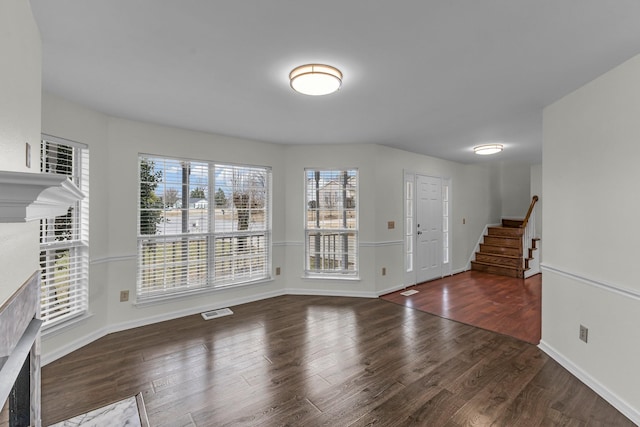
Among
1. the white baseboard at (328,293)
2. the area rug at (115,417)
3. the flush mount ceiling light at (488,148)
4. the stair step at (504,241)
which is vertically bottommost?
the area rug at (115,417)

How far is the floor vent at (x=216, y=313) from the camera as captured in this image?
364 cm

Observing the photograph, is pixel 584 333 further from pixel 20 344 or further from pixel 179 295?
pixel 179 295

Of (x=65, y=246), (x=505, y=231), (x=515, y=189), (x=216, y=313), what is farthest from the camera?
(x=515, y=189)

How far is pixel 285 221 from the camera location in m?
4.62

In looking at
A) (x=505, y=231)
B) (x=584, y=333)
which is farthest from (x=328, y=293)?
(x=505, y=231)

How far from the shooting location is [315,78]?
82.2 inches

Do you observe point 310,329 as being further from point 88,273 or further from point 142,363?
point 88,273

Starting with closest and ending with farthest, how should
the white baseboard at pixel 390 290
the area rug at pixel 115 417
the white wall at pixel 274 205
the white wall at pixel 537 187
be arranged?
1. the area rug at pixel 115 417
2. the white wall at pixel 274 205
3. the white baseboard at pixel 390 290
4. the white wall at pixel 537 187

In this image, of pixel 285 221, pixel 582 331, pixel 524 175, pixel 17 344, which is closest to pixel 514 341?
pixel 582 331

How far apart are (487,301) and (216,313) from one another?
3.82m

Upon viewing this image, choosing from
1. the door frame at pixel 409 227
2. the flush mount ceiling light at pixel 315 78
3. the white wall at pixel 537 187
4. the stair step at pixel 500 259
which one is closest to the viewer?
the flush mount ceiling light at pixel 315 78

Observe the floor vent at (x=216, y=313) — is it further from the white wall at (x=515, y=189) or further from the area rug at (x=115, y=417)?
the white wall at (x=515, y=189)

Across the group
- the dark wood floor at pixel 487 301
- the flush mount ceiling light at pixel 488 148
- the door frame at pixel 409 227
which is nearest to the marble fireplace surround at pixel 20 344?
the dark wood floor at pixel 487 301

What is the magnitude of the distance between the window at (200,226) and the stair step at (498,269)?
4591 millimetres
